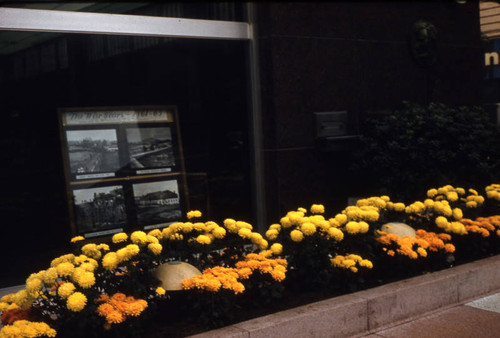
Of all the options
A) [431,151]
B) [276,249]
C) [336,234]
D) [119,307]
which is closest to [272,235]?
[276,249]

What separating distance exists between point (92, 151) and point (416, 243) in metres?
3.32

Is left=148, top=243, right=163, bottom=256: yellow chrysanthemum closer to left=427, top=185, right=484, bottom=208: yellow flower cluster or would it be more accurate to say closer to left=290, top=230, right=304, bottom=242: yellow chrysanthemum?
left=290, top=230, right=304, bottom=242: yellow chrysanthemum

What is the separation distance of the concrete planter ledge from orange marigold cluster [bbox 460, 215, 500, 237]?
25cm

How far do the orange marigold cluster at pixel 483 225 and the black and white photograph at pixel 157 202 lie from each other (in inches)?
118

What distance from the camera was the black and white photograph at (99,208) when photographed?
643 cm

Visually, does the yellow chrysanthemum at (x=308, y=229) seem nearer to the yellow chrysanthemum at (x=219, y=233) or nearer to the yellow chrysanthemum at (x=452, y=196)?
the yellow chrysanthemum at (x=219, y=233)

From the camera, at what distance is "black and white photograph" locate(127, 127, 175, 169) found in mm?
6766

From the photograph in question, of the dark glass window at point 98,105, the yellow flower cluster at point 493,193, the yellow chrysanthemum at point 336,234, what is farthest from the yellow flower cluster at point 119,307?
the yellow flower cluster at point 493,193

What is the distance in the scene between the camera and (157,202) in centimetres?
696

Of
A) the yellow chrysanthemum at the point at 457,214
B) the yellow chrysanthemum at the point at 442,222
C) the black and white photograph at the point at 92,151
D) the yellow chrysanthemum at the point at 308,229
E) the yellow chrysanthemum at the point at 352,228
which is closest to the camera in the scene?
the yellow chrysanthemum at the point at 308,229

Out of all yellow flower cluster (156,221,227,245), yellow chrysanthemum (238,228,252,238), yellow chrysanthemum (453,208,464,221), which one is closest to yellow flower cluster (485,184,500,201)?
yellow chrysanthemum (453,208,464,221)

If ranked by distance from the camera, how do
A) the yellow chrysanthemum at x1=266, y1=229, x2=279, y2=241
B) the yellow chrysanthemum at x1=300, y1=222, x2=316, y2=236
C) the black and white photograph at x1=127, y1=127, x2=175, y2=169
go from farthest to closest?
the black and white photograph at x1=127, y1=127, x2=175, y2=169
the yellow chrysanthemum at x1=266, y1=229, x2=279, y2=241
the yellow chrysanthemum at x1=300, y1=222, x2=316, y2=236

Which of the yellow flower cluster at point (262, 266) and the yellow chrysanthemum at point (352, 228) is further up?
the yellow chrysanthemum at point (352, 228)

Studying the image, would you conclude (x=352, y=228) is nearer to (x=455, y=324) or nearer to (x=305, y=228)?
(x=305, y=228)
